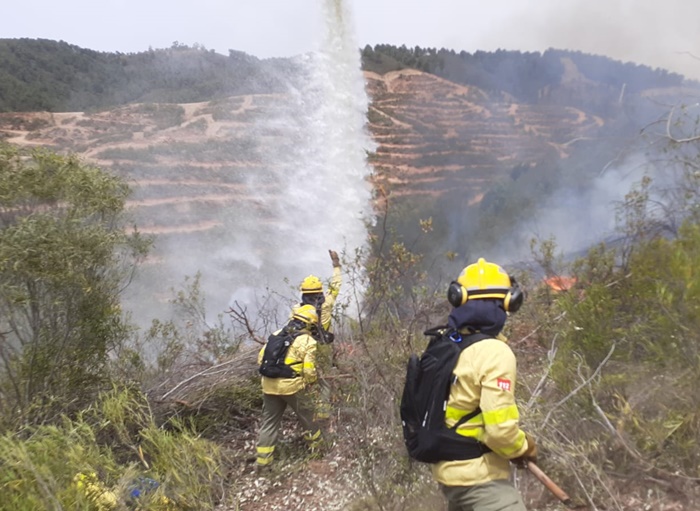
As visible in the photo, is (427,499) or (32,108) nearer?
(427,499)

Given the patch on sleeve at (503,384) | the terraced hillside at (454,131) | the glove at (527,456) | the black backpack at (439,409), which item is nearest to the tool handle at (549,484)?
the glove at (527,456)

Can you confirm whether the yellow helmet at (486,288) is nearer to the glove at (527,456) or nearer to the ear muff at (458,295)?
the ear muff at (458,295)

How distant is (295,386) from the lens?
15.6 feet

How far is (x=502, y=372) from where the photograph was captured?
2.25m

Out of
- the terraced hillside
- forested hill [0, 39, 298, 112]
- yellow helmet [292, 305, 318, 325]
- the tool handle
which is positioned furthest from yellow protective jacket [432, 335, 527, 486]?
forested hill [0, 39, 298, 112]

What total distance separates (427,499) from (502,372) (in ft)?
5.14

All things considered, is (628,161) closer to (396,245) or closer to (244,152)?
(396,245)

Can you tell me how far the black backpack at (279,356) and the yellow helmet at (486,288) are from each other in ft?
8.35

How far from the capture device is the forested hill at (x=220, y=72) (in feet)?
102

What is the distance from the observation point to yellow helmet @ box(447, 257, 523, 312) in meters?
2.41

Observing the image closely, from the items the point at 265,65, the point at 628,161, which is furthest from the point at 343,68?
the point at 265,65

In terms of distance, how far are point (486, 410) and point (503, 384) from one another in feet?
0.42

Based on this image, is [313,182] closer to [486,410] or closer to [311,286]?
[311,286]

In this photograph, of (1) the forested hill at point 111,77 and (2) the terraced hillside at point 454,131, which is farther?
(1) the forested hill at point 111,77
